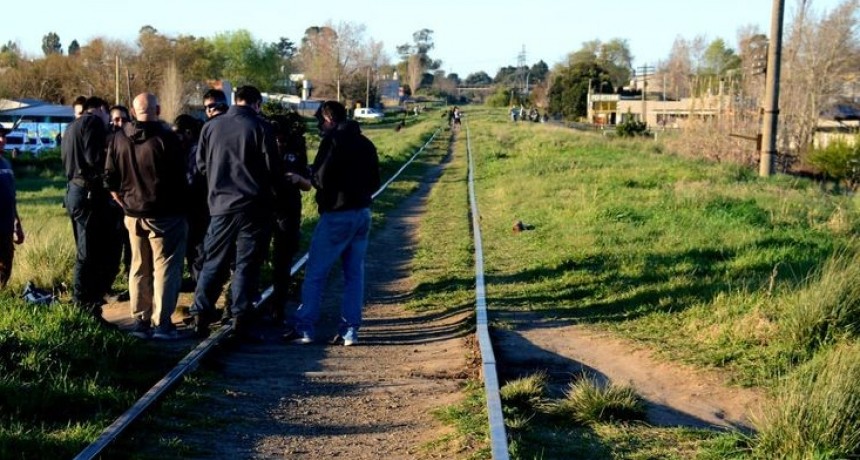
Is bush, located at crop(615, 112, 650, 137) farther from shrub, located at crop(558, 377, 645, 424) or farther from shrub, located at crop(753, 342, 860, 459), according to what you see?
shrub, located at crop(753, 342, 860, 459)

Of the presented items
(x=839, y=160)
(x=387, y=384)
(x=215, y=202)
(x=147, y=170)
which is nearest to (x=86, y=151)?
(x=147, y=170)

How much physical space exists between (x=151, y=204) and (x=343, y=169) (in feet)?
5.21

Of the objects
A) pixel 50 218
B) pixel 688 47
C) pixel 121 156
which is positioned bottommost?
pixel 50 218

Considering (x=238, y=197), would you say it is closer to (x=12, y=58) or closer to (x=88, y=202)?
(x=88, y=202)

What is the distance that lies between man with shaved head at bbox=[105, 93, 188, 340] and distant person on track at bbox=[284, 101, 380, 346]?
1.08 meters

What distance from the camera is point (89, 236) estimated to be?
8.32m

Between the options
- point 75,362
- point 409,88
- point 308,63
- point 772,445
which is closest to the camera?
point 772,445

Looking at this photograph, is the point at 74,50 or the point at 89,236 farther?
the point at 74,50

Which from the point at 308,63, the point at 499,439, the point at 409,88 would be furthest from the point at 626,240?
the point at 409,88

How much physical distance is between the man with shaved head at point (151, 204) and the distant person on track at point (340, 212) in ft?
3.56

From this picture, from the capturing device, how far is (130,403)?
588cm

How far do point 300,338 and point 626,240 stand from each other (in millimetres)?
5932

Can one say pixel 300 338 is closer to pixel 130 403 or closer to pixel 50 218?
pixel 130 403

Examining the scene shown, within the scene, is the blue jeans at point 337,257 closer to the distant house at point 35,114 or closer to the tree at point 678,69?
the distant house at point 35,114
